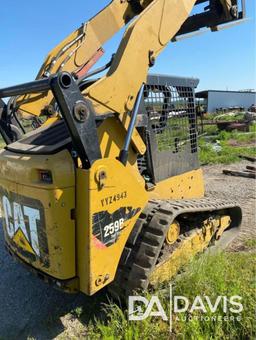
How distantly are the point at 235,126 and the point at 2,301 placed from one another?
1636 centimetres

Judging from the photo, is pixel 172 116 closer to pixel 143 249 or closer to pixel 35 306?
pixel 143 249

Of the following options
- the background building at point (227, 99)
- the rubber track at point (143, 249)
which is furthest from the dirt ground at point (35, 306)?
the background building at point (227, 99)

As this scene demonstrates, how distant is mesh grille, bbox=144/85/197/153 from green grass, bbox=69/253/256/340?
1.29 metres

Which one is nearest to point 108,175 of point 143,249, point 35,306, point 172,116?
point 143,249

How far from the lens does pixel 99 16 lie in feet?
13.9

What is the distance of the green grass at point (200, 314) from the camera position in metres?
2.63

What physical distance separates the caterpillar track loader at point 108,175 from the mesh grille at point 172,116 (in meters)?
0.01

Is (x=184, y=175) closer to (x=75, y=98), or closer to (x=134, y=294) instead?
(x=134, y=294)

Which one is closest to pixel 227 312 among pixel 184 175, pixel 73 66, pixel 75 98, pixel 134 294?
pixel 134 294

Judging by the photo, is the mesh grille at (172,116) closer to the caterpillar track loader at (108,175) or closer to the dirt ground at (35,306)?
the caterpillar track loader at (108,175)
